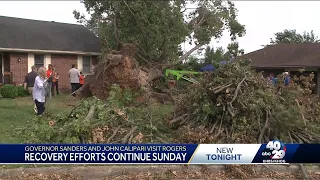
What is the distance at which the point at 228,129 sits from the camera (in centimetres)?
688

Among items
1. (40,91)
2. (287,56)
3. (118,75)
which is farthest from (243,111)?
(287,56)

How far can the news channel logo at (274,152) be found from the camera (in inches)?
196

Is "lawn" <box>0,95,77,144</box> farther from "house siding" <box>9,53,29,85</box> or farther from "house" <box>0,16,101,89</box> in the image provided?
"house" <box>0,16,101,89</box>

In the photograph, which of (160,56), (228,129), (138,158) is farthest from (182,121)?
(160,56)

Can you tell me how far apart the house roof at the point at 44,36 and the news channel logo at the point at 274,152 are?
16391 millimetres

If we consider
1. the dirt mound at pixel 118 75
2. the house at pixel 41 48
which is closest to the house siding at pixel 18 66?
the house at pixel 41 48

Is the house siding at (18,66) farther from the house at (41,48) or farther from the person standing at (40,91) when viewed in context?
the person standing at (40,91)

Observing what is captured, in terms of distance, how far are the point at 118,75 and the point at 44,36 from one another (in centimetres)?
1267

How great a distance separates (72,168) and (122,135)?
1659 millimetres

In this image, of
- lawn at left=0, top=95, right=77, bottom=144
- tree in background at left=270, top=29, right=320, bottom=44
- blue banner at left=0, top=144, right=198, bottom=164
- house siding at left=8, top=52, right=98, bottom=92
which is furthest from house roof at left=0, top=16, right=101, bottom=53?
tree in background at left=270, top=29, right=320, bottom=44

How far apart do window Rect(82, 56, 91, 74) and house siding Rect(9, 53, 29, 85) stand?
4089mm

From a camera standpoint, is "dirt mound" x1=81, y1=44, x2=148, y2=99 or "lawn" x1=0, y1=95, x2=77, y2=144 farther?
"dirt mound" x1=81, y1=44, x2=148, y2=99

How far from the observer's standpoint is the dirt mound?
10.6 m

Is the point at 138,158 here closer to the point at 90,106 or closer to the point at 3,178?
the point at 3,178
